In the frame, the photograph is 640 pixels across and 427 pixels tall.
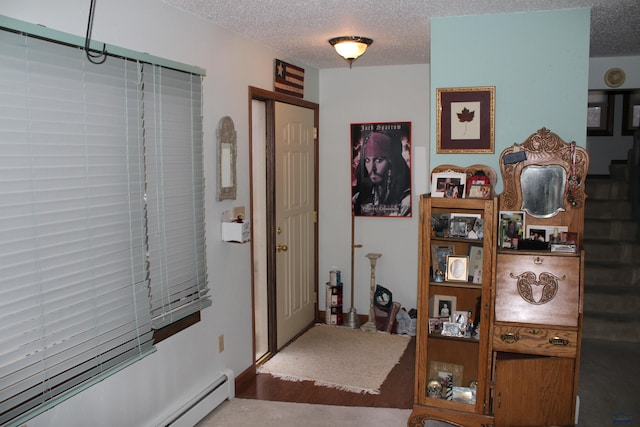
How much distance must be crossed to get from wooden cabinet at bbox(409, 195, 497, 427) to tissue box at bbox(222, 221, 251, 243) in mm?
1194

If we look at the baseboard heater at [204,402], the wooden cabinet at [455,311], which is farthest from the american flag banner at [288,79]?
the baseboard heater at [204,402]

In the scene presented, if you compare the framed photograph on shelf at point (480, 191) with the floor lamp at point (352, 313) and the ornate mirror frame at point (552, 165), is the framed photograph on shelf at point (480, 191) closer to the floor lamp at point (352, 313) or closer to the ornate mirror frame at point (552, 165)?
the ornate mirror frame at point (552, 165)

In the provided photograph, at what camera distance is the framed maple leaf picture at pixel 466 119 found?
11.0ft

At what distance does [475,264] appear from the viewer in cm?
321

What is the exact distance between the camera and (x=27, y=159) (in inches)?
85.2

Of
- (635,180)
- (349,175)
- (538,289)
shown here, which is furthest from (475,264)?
(635,180)

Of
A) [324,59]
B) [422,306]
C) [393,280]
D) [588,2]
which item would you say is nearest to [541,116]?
[588,2]

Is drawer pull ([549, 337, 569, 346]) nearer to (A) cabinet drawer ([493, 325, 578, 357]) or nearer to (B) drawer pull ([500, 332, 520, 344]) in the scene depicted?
(A) cabinet drawer ([493, 325, 578, 357])

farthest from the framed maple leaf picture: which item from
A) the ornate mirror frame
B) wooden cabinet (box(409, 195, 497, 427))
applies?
wooden cabinet (box(409, 195, 497, 427))

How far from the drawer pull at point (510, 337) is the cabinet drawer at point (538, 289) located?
0.08 m

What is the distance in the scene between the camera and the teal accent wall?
321 centimetres

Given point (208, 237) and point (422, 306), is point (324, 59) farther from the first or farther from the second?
point (422, 306)

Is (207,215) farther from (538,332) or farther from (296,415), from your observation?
(538,332)

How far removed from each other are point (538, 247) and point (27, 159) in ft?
8.41
